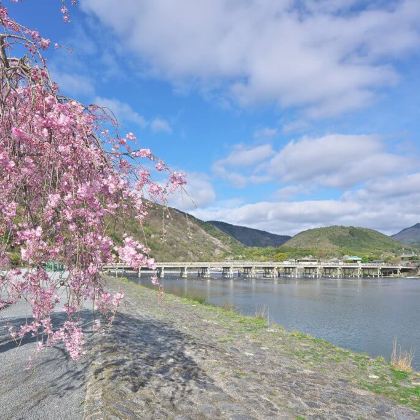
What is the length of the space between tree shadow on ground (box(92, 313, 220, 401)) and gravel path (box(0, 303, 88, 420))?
0.74 meters

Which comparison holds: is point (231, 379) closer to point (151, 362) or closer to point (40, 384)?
point (151, 362)

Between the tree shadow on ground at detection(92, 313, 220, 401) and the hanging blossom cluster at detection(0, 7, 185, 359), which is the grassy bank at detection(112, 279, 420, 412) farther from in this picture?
the hanging blossom cluster at detection(0, 7, 185, 359)

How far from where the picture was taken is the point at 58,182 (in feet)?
17.3

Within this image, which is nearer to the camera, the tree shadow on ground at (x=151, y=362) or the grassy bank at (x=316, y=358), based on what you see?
the tree shadow on ground at (x=151, y=362)

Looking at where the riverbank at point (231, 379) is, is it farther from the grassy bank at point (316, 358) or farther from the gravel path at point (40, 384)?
the gravel path at point (40, 384)

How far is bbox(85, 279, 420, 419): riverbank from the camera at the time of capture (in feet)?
30.1

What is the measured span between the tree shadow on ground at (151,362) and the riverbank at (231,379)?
3cm

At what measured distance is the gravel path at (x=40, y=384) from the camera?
8.27 metres

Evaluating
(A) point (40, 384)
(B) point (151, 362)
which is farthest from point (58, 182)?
(B) point (151, 362)

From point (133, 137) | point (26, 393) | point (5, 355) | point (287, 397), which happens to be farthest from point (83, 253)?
point (5, 355)

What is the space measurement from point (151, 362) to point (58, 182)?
8.04 metres

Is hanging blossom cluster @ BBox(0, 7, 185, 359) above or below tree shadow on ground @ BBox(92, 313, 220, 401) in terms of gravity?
above

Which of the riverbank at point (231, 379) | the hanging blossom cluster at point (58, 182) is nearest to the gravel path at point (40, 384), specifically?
the riverbank at point (231, 379)

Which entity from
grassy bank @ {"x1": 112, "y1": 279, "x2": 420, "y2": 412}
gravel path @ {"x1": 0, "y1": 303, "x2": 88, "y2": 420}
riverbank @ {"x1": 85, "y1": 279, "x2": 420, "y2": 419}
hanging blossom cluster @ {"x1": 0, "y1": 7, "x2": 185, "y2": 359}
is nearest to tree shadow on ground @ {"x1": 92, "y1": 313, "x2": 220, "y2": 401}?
riverbank @ {"x1": 85, "y1": 279, "x2": 420, "y2": 419}
